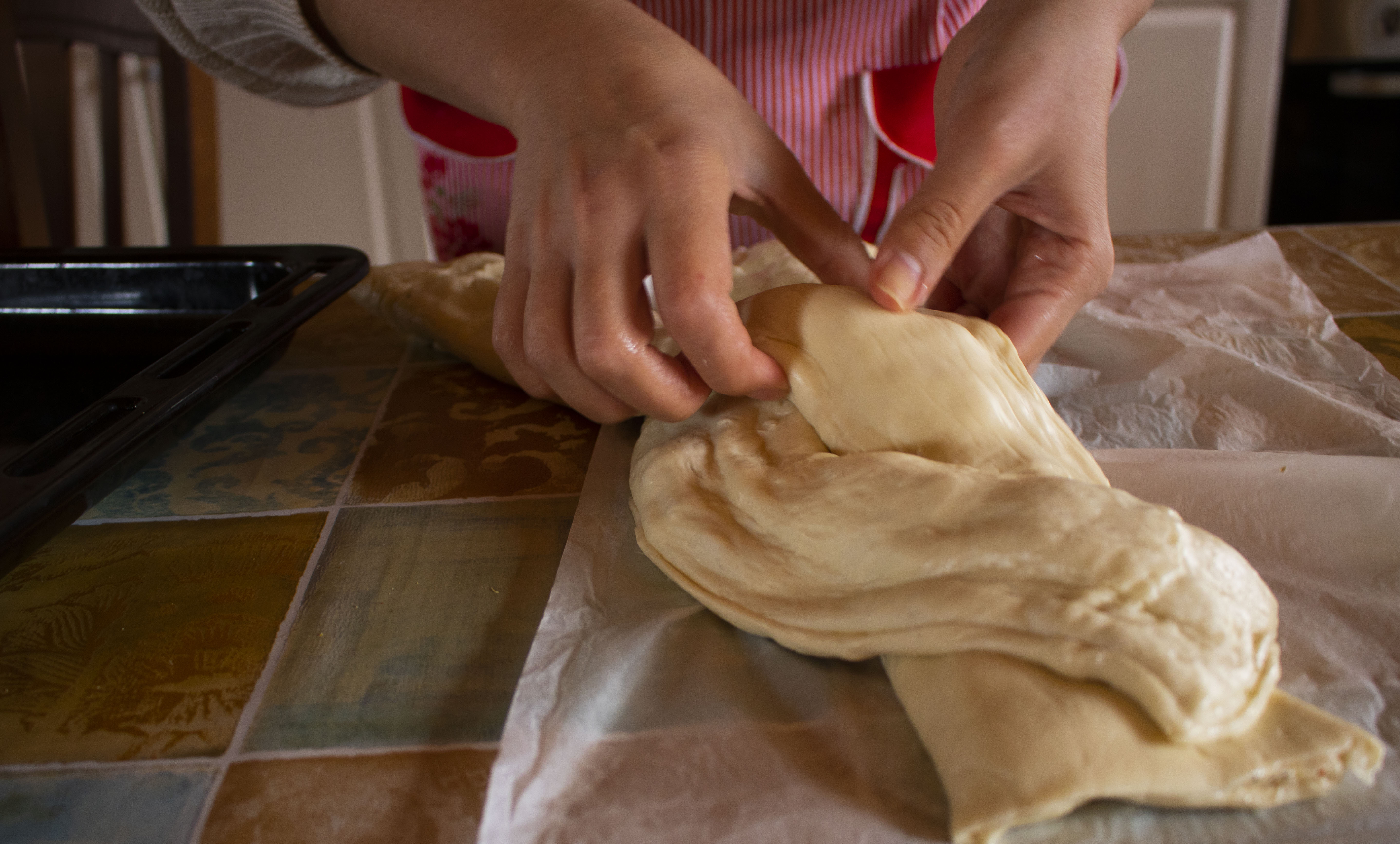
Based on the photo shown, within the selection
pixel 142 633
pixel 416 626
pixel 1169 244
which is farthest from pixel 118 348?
pixel 1169 244

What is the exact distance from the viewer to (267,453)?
0.85m

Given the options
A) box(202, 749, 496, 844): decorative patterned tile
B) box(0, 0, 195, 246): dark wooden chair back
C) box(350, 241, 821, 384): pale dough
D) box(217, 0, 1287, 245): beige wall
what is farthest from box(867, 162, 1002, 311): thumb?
box(217, 0, 1287, 245): beige wall

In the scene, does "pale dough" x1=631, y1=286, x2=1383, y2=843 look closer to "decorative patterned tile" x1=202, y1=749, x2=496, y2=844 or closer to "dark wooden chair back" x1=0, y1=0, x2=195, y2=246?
"decorative patterned tile" x1=202, y1=749, x2=496, y2=844

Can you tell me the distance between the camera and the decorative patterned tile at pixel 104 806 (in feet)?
1.53

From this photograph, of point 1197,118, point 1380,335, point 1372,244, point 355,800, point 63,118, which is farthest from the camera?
point 1197,118

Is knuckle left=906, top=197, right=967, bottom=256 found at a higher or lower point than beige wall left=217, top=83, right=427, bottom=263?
higher

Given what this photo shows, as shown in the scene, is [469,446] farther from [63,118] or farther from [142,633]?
[63,118]

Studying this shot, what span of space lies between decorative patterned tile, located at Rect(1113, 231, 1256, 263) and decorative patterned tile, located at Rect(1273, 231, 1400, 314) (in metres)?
0.06

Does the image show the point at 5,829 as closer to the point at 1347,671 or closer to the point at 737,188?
the point at 737,188

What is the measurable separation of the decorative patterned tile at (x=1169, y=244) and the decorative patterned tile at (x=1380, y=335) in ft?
0.75

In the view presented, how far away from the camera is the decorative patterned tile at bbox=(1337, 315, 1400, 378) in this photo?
2.98ft

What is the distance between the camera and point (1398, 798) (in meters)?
0.44

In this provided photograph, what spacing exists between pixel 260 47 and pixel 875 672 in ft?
3.09

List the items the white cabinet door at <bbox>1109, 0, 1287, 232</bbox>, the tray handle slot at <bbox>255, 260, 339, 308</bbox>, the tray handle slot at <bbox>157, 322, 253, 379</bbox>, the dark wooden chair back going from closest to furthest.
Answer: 1. the tray handle slot at <bbox>157, 322, 253, 379</bbox>
2. the tray handle slot at <bbox>255, 260, 339, 308</bbox>
3. the dark wooden chair back
4. the white cabinet door at <bbox>1109, 0, 1287, 232</bbox>
